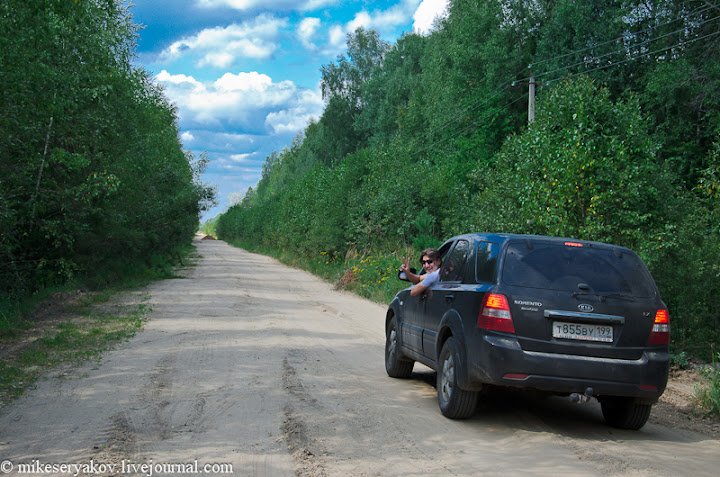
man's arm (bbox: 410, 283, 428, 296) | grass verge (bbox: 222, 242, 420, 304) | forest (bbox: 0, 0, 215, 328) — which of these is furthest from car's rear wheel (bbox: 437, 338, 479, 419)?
grass verge (bbox: 222, 242, 420, 304)

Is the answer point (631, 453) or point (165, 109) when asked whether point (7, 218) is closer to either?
point (631, 453)

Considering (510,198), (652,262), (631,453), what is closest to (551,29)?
(510,198)

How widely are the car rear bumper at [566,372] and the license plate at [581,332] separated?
0.59 feet

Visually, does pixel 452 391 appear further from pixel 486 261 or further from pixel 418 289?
pixel 418 289

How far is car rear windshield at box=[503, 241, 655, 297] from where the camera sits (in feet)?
19.2

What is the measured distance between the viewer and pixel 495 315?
5.72 meters

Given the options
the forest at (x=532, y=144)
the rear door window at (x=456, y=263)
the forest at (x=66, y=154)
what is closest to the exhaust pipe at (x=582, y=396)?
the rear door window at (x=456, y=263)

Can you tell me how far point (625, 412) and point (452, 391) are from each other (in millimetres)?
1716

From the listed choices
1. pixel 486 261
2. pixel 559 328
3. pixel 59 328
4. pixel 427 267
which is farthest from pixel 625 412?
pixel 59 328

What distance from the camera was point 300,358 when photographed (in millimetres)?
9258

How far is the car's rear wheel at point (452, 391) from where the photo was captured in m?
6.05

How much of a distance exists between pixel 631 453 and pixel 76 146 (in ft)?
50.4

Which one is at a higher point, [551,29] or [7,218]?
[551,29]

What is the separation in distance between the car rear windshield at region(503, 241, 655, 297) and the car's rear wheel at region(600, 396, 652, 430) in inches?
43.3
